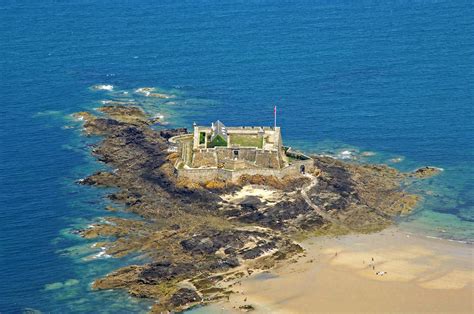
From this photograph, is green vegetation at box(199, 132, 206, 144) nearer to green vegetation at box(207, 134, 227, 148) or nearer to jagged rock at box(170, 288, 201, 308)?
Result: green vegetation at box(207, 134, 227, 148)

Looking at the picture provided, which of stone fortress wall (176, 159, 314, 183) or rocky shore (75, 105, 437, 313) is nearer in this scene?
rocky shore (75, 105, 437, 313)

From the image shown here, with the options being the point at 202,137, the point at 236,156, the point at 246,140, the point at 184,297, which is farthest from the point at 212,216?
the point at 184,297

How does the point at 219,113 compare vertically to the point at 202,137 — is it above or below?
above

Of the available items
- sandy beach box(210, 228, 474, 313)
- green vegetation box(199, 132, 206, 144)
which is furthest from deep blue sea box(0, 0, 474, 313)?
green vegetation box(199, 132, 206, 144)

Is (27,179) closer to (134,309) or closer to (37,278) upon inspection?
(37,278)

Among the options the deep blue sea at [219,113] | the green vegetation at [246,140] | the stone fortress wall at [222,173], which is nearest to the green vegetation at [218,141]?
the green vegetation at [246,140]

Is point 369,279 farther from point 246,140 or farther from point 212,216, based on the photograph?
point 246,140
